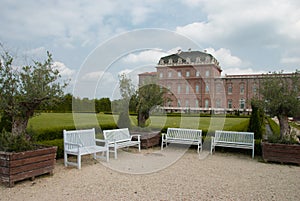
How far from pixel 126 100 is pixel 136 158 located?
163 inches

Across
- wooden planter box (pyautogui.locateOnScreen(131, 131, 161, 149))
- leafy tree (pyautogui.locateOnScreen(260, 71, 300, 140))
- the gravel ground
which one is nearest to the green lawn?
wooden planter box (pyautogui.locateOnScreen(131, 131, 161, 149))

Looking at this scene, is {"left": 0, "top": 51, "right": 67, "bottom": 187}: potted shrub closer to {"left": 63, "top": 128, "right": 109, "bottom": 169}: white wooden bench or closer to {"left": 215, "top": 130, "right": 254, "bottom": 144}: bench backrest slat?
{"left": 63, "top": 128, "right": 109, "bottom": 169}: white wooden bench

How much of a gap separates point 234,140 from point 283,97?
6.43 feet

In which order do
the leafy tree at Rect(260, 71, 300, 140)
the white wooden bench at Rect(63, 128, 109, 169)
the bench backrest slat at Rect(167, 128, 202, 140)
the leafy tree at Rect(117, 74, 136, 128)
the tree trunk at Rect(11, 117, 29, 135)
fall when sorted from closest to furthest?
the tree trunk at Rect(11, 117, 29, 135) < the white wooden bench at Rect(63, 128, 109, 169) < the leafy tree at Rect(260, 71, 300, 140) < the bench backrest slat at Rect(167, 128, 202, 140) < the leafy tree at Rect(117, 74, 136, 128)

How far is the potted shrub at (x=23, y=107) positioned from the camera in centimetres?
416

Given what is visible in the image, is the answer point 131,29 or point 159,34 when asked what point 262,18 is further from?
point 131,29

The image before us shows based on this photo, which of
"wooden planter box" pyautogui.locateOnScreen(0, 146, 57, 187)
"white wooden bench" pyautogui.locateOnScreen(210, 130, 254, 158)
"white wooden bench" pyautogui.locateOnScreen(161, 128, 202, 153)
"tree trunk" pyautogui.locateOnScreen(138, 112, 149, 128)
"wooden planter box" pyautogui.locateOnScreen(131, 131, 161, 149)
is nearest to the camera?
"wooden planter box" pyautogui.locateOnScreen(0, 146, 57, 187)

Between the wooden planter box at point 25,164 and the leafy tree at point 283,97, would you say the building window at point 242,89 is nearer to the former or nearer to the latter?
the leafy tree at point 283,97

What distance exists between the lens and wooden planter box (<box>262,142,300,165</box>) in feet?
20.1

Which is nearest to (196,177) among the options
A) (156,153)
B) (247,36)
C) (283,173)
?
(283,173)

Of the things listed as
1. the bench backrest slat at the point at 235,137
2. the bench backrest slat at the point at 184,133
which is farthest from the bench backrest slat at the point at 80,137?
the bench backrest slat at the point at 235,137

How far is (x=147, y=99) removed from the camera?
34.4 feet

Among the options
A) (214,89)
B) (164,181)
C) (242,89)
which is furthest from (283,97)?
(242,89)

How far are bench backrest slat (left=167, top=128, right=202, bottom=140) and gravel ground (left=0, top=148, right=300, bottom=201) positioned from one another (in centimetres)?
161
